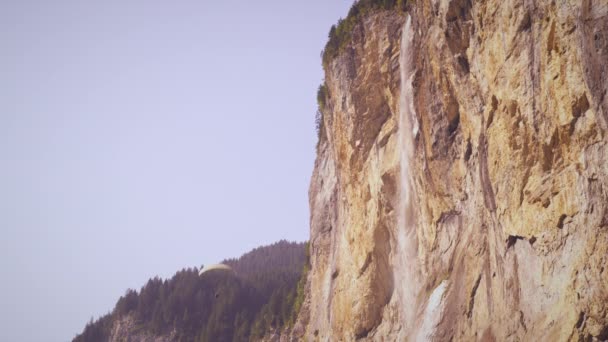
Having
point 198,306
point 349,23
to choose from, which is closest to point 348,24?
point 349,23

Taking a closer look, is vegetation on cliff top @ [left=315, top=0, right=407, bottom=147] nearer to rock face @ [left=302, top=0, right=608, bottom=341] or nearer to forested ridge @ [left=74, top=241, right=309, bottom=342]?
rock face @ [left=302, top=0, right=608, bottom=341]

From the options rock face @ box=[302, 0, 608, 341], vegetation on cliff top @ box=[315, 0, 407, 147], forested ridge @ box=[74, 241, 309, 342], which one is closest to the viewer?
rock face @ box=[302, 0, 608, 341]

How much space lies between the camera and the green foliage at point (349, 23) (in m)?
23.8

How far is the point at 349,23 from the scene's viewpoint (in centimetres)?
2630

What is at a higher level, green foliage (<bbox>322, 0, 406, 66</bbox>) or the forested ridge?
green foliage (<bbox>322, 0, 406, 66</bbox>)

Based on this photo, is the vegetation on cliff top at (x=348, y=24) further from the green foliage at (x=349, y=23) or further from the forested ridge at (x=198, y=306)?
the forested ridge at (x=198, y=306)

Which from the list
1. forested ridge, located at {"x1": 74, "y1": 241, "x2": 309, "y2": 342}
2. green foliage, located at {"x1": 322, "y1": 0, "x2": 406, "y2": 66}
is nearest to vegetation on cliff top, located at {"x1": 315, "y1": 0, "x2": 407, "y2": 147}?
green foliage, located at {"x1": 322, "y1": 0, "x2": 406, "y2": 66}

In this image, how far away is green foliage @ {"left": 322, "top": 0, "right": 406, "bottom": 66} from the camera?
78.1 ft

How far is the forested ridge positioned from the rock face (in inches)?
1569

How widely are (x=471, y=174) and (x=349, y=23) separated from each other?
1335cm

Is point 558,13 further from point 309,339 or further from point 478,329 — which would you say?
point 309,339

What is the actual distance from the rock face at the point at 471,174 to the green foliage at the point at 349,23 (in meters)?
0.54

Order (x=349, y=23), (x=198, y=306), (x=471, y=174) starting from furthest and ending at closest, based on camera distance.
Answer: (x=198, y=306) → (x=349, y=23) → (x=471, y=174)

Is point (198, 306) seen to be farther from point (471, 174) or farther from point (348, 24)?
point (471, 174)
